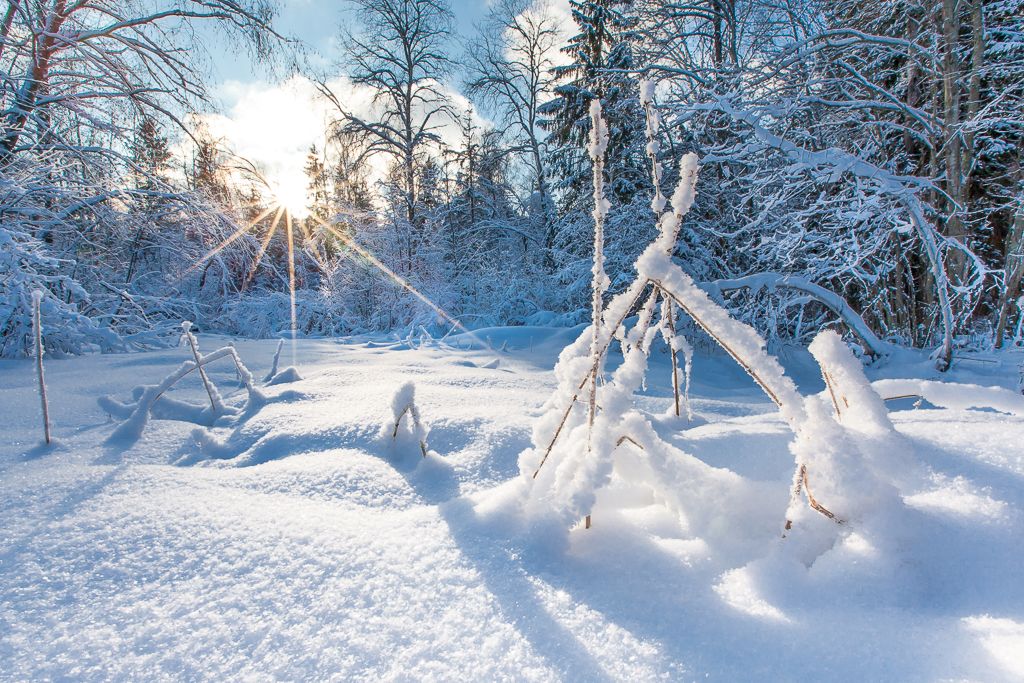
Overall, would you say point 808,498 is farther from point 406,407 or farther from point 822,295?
point 822,295

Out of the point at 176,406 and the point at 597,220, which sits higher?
the point at 597,220

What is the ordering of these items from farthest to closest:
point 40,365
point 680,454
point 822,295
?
point 822,295 < point 40,365 < point 680,454

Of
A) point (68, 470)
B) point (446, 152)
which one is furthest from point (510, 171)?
point (68, 470)

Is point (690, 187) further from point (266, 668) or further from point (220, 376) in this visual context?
point (220, 376)

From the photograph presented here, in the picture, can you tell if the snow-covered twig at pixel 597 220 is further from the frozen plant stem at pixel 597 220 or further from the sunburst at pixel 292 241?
the sunburst at pixel 292 241

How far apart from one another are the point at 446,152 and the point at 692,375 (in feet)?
38.2

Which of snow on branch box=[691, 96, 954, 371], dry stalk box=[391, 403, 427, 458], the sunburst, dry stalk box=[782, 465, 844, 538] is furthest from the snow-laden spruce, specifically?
the sunburst

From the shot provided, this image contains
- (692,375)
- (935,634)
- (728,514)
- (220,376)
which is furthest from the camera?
(692,375)

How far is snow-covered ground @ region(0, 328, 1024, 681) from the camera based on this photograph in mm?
496

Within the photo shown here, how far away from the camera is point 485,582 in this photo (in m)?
0.65

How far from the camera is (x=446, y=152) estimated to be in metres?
13.7

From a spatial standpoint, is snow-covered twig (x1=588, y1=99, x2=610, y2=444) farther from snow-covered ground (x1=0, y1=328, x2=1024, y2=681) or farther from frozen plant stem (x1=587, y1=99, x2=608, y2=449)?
snow-covered ground (x1=0, y1=328, x2=1024, y2=681)

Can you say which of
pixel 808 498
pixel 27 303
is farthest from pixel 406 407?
pixel 27 303

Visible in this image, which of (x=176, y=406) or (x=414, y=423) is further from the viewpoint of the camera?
(x=176, y=406)
